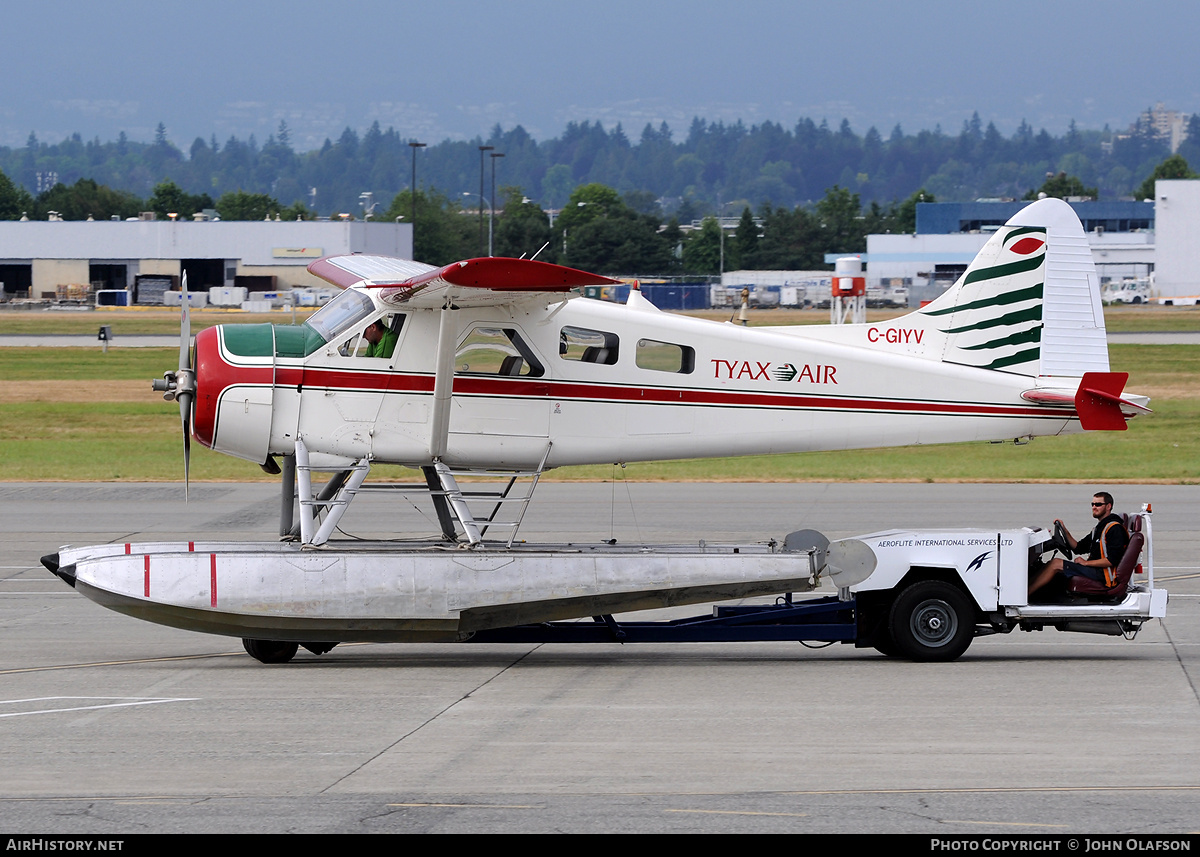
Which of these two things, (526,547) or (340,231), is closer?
(526,547)

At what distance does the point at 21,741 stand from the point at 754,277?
128956mm

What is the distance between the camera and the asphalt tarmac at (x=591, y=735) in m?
7.24

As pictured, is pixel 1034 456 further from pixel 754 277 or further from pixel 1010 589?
Answer: pixel 754 277

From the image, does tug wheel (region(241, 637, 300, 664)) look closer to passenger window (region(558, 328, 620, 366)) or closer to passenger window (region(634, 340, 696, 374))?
passenger window (region(558, 328, 620, 366))

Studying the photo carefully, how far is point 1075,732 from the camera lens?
8.95 metres

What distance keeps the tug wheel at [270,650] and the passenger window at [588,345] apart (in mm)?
3387

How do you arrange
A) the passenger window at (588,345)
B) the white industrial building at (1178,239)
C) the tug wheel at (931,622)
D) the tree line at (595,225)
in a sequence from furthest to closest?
the tree line at (595,225) → the white industrial building at (1178,239) → the passenger window at (588,345) → the tug wheel at (931,622)

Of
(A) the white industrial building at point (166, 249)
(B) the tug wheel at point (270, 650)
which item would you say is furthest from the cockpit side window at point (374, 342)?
(A) the white industrial building at point (166, 249)

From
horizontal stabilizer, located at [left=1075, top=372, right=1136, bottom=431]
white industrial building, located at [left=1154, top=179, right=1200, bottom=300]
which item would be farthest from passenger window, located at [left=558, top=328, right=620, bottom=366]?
white industrial building, located at [left=1154, top=179, right=1200, bottom=300]

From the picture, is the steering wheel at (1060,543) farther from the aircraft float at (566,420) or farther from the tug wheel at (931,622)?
the tug wheel at (931,622)

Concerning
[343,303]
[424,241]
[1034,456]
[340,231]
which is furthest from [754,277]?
[343,303]

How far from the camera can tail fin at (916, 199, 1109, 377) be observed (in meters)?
12.6

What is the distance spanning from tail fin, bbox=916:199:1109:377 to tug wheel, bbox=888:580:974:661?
8.39 ft
